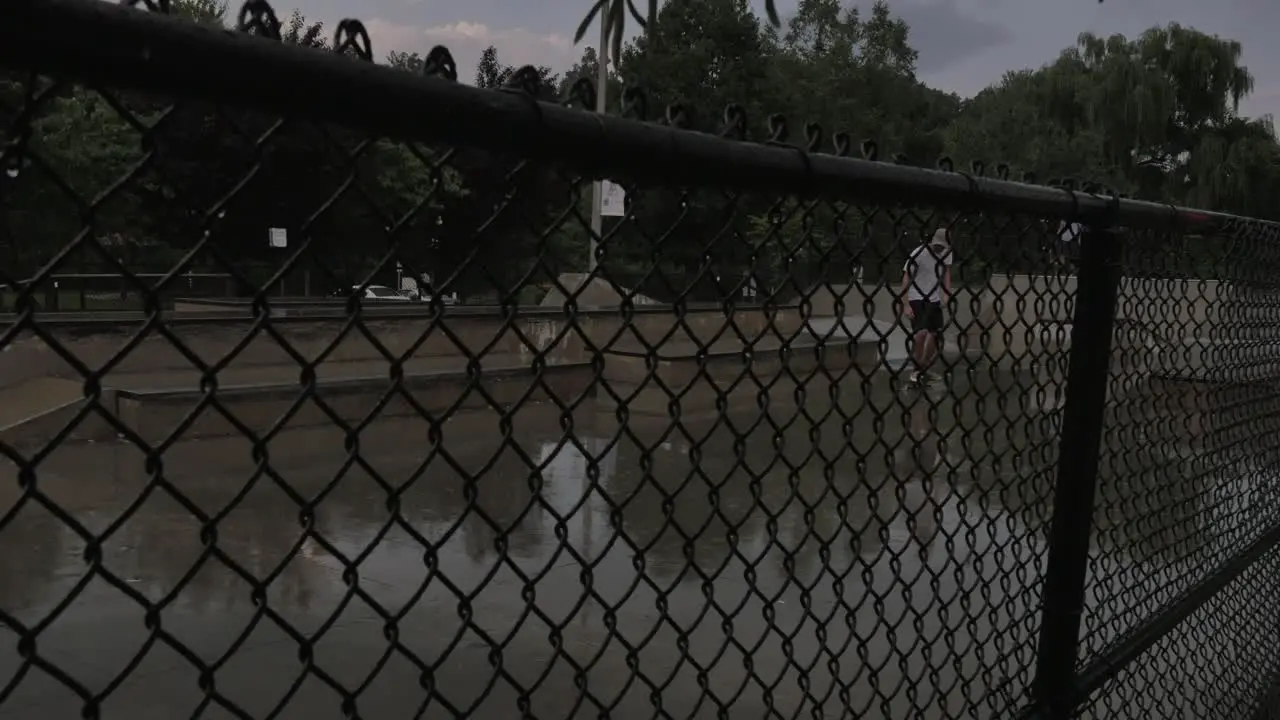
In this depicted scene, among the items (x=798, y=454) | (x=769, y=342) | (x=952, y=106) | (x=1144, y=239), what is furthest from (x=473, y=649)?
(x=952, y=106)

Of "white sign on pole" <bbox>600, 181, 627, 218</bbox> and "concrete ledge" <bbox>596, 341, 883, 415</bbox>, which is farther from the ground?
"white sign on pole" <bbox>600, 181, 627, 218</bbox>

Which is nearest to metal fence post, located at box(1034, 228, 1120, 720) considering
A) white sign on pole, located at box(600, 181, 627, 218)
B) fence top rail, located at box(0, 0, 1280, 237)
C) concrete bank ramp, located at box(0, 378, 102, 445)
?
fence top rail, located at box(0, 0, 1280, 237)

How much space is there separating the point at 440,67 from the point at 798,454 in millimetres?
7509

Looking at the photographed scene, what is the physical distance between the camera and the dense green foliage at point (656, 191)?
120 centimetres

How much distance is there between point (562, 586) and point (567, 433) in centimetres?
337

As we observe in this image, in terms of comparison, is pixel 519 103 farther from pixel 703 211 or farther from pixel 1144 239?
pixel 1144 239

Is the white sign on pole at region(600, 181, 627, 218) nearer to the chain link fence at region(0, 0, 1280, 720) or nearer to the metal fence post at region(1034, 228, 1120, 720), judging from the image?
the chain link fence at region(0, 0, 1280, 720)

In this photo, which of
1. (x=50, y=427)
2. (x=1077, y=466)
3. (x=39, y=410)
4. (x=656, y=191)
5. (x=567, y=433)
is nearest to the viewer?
(x=567, y=433)

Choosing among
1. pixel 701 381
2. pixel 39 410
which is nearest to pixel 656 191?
pixel 39 410

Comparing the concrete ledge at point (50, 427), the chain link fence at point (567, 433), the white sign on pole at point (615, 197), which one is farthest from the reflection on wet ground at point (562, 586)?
the white sign on pole at point (615, 197)

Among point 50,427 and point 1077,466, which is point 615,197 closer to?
point 1077,466

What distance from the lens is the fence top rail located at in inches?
36.2

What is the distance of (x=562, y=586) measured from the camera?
474 centimetres

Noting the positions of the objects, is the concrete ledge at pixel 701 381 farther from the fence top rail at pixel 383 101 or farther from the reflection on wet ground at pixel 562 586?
the fence top rail at pixel 383 101
